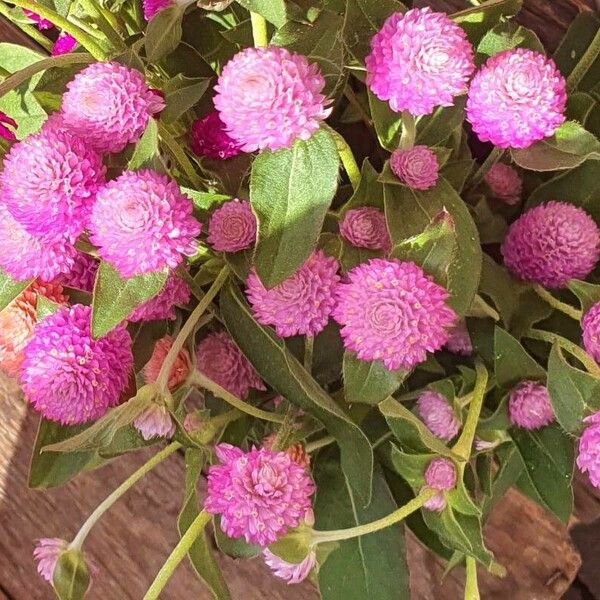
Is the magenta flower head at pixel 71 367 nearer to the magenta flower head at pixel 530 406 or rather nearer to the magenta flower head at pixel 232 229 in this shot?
the magenta flower head at pixel 232 229

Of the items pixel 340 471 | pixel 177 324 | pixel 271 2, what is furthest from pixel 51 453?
pixel 271 2

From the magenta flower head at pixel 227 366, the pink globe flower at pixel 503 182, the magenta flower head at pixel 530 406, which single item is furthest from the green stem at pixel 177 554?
the pink globe flower at pixel 503 182

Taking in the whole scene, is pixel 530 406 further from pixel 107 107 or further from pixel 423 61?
pixel 107 107

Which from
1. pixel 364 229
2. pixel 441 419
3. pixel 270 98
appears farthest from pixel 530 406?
pixel 270 98

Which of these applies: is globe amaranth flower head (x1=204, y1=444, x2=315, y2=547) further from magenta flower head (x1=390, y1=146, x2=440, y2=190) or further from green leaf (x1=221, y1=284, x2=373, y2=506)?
→ magenta flower head (x1=390, y1=146, x2=440, y2=190)

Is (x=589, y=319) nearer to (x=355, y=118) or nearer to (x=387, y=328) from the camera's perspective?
(x=387, y=328)
